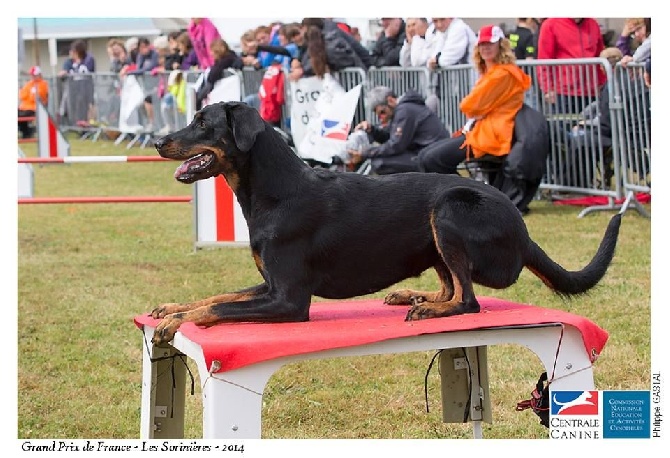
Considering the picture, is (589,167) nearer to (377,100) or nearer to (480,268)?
(377,100)

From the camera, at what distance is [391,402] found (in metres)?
5.24

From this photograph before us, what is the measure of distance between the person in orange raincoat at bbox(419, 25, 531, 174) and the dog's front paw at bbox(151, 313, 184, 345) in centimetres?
642

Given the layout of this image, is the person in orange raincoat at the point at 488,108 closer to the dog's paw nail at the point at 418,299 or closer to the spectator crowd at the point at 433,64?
the spectator crowd at the point at 433,64

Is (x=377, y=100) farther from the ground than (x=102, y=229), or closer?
farther from the ground

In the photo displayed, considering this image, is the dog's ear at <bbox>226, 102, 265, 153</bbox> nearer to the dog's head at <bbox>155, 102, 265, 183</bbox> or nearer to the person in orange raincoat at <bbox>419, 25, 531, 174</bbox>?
the dog's head at <bbox>155, 102, 265, 183</bbox>

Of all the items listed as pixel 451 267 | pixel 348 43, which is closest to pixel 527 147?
pixel 348 43

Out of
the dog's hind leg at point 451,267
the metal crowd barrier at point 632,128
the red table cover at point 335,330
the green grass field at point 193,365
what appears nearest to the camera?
the red table cover at point 335,330

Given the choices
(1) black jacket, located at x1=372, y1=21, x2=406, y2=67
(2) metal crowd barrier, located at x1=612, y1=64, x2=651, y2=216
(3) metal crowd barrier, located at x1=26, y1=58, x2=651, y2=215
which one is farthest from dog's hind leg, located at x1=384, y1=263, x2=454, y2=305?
(1) black jacket, located at x1=372, y1=21, x2=406, y2=67

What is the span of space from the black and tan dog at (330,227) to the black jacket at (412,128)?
6.62m

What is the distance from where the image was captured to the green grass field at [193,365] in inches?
196

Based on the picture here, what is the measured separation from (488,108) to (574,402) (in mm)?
6435
